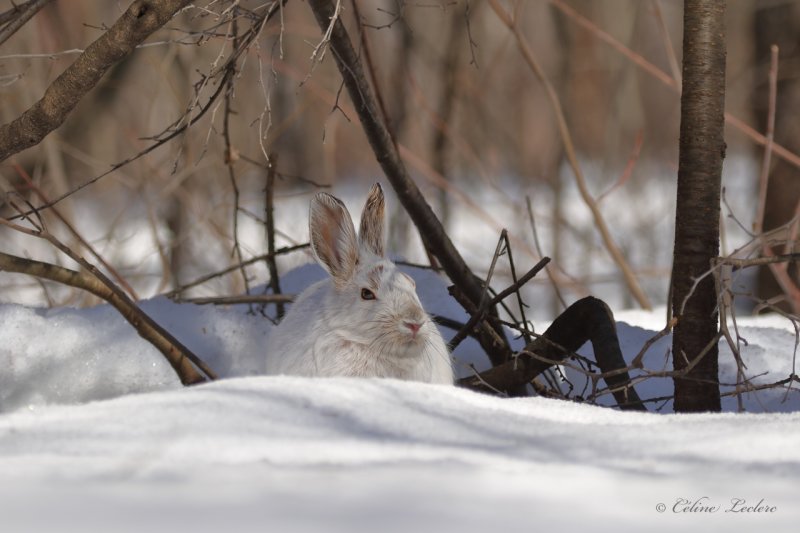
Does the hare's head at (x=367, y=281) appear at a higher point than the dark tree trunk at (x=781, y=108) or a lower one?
lower

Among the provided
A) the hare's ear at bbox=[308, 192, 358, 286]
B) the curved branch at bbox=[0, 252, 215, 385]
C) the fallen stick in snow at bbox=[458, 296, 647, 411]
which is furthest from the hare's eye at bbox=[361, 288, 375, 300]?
the curved branch at bbox=[0, 252, 215, 385]

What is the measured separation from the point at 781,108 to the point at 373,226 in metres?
5.84

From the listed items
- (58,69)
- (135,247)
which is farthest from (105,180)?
(135,247)

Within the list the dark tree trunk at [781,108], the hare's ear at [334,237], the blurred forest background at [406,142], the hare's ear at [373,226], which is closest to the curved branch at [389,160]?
the hare's ear at [373,226]

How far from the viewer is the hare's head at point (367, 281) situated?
3.20m

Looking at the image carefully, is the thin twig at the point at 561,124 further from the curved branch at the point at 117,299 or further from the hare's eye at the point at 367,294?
the curved branch at the point at 117,299

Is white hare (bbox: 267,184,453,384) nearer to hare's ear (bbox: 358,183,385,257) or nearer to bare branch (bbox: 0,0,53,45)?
hare's ear (bbox: 358,183,385,257)

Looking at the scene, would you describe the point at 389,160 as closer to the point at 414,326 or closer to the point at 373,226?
the point at 373,226

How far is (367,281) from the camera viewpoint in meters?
3.35

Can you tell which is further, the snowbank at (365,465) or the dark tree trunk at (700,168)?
the dark tree trunk at (700,168)

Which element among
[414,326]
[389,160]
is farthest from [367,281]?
[389,160]

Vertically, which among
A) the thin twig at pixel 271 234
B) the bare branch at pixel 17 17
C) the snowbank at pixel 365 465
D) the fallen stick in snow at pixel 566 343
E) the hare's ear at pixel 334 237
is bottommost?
the snowbank at pixel 365 465

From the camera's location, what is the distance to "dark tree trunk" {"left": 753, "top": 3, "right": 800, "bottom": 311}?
818 centimetres

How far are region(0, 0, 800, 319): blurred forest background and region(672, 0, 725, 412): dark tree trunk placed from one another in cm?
122
